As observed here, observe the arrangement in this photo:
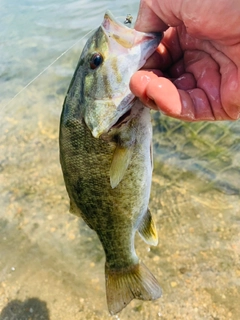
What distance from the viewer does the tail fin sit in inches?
110

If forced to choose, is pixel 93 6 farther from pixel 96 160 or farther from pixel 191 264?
pixel 96 160

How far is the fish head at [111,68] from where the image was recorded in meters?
2.16

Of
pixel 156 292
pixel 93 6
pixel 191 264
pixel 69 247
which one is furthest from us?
pixel 93 6

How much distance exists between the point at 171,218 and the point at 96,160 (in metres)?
2.45

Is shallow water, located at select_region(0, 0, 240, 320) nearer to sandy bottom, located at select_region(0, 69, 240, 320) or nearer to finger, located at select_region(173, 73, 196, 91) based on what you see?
sandy bottom, located at select_region(0, 69, 240, 320)

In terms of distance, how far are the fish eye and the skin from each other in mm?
256

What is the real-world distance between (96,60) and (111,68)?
0.37ft

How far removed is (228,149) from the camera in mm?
5309

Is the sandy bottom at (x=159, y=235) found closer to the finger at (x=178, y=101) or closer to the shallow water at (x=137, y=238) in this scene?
the shallow water at (x=137, y=238)

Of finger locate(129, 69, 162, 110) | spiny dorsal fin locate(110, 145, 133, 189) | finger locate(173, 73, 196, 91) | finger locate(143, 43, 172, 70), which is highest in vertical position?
finger locate(129, 69, 162, 110)

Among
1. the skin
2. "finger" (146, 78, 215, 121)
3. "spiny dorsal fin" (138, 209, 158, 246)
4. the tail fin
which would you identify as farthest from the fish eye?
the tail fin

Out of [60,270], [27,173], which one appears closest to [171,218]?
[60,270]

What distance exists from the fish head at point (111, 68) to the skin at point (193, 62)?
10cm

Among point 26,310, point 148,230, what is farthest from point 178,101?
point 26,310
